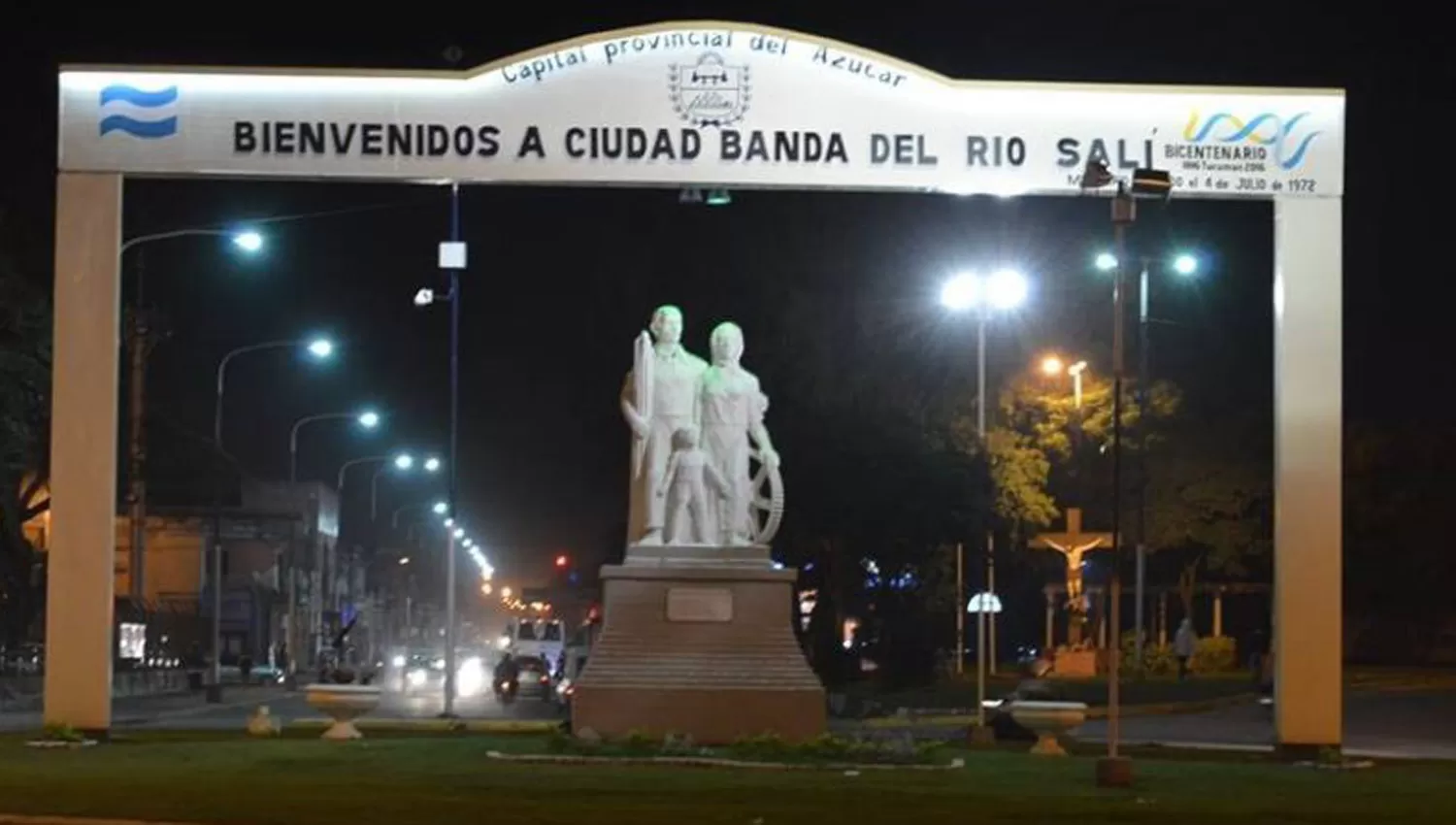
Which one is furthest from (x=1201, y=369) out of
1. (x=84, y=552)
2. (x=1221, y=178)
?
(x=84, y=552)

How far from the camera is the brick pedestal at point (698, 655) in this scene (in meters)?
25.1

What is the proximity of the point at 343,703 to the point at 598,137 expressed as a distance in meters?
7.66

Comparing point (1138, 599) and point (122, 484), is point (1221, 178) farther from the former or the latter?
point (122, 484)

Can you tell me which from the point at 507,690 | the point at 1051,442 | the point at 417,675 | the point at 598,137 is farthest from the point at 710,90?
the point at 417,675

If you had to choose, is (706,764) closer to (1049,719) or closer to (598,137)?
(1049,719)

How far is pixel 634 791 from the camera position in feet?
62.8

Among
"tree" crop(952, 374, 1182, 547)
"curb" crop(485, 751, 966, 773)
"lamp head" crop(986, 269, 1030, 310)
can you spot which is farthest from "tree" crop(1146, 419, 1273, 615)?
"curb" crop(485, 751, 966, 773)

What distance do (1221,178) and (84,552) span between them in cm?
1394

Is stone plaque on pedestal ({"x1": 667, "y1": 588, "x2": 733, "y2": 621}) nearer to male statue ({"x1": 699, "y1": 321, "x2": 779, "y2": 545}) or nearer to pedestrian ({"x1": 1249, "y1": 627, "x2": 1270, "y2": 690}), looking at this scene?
male statue ({"x1": 699, "y1": 321, "x2": 779, "y2": 545})

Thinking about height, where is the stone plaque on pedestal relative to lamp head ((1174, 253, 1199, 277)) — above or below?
below

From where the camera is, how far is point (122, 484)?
5819cm

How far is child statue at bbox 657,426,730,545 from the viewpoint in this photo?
26.2 meters

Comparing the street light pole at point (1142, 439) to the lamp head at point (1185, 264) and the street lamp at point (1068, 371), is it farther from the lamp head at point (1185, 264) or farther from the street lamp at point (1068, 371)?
the street lamp at point (1068, 371)

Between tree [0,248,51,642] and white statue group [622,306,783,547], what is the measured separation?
25870 mm
